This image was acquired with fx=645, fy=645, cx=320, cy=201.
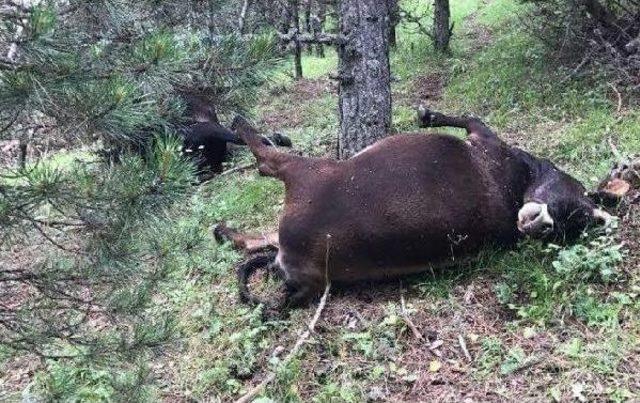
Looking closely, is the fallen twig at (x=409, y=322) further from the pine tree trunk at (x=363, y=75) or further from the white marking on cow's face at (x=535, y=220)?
the pine tree trunk at (x=363, y=75)

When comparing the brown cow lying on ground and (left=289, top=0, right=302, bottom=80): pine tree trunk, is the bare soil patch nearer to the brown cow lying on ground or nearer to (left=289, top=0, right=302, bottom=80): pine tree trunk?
(left=289, top=0, right=302, bottom=80): pine tree trunk

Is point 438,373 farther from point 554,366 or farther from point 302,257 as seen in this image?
point 302,257

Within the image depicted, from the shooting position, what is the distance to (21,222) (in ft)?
7.82

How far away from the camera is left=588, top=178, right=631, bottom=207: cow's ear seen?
454cm

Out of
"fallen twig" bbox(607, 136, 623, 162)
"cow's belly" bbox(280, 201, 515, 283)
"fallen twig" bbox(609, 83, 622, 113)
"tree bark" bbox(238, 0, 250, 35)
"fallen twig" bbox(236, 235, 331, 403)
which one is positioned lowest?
"fallen twig" bbox(236, 235, 331, 403)

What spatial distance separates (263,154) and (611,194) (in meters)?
2.57

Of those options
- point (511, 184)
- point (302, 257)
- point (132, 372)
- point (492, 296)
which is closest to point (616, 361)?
point (492, 296)

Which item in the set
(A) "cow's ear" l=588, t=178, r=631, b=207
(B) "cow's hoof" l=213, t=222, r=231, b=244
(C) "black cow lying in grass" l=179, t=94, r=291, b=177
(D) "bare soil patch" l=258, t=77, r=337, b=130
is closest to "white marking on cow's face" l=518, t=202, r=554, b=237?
(A) "cow's ear" l=588, t=178, r=631, b=207

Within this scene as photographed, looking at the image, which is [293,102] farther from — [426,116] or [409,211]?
[409,211]

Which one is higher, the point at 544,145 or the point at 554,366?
the point at 544,145

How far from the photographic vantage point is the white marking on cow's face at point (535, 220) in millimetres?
4082

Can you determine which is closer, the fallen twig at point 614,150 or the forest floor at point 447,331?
the forest floor at point 447,331

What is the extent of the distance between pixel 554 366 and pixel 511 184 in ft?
4.97

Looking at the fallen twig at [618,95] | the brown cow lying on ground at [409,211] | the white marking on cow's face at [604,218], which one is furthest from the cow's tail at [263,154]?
the fallen twig at [618,95]
